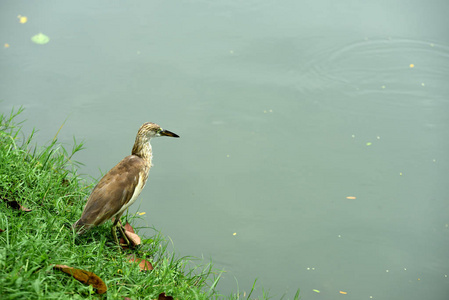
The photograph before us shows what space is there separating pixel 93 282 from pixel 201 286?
859 mm

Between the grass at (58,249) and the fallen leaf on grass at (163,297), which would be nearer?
the grass at (58,249)

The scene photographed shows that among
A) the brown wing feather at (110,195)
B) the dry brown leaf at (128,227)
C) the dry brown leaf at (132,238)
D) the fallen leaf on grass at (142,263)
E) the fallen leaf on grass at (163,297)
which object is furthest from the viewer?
the dry brown leaf at (128,227)

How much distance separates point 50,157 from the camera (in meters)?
3.70

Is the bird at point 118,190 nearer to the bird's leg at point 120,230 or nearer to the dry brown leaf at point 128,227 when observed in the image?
the bird's leg at point 120,230

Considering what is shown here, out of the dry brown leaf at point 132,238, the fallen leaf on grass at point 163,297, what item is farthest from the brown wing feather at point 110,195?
the fallen leaf on grass at point 163,297

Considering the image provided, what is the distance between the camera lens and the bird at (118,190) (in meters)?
2.83

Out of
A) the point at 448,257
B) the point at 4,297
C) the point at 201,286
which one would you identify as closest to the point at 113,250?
the point at 201,286

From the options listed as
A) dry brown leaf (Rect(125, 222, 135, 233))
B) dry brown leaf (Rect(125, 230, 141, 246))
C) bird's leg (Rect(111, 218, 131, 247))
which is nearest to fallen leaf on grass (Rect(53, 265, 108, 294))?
bird's leg (Rect(111, 218, 131, 247))

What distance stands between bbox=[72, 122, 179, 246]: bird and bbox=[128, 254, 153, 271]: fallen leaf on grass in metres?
0.11

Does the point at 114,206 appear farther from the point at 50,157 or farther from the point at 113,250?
the point at 50,157

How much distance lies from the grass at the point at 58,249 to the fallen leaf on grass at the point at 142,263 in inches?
1.2

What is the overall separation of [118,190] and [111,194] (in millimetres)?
48

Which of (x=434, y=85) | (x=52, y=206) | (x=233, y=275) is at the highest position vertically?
(x=434, y=85)

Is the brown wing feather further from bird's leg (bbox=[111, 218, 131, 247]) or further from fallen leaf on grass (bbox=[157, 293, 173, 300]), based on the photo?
fallen leaf on grass (bbox=[157, 293, 173, 300])
